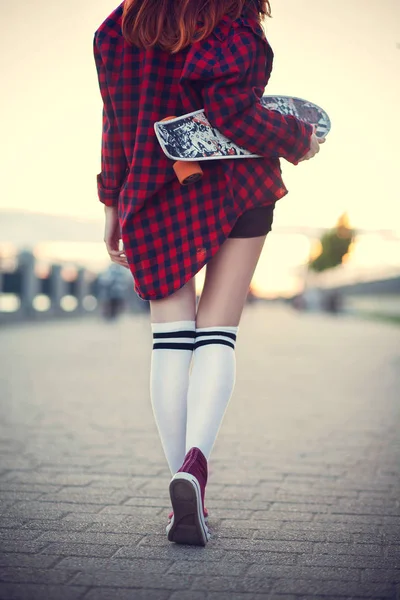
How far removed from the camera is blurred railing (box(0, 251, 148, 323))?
23.0 metres

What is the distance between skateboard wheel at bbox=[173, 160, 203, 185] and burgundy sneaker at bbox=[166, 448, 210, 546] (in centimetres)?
83

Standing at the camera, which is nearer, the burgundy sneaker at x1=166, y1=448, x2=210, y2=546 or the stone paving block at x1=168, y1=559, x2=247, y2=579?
the stone paving block at x1=168, y1=559, x2=247, y2=579

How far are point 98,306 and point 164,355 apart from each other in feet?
107

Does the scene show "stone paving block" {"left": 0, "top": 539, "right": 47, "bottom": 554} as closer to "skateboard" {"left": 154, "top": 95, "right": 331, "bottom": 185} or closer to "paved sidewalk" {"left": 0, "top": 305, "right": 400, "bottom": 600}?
"paved sidewalk" {"left": 0, "top": 305, "right": 400, "bottom": 600}

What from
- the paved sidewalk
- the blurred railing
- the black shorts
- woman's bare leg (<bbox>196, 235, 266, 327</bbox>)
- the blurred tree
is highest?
the black shorts

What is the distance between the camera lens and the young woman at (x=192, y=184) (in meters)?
2.57

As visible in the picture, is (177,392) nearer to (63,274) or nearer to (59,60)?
(59,60)

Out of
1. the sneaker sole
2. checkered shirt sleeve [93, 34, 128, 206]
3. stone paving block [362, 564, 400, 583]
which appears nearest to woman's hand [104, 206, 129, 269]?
checkered shirt sleeve [93, 34, 128, 206]

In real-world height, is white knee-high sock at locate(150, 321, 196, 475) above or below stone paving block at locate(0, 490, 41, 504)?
above

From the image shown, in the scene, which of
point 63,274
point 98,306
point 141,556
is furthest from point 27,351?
point 98,306

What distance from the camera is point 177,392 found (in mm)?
2729

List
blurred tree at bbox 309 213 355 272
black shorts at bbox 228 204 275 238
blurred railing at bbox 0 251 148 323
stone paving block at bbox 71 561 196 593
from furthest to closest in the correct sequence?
blurred tree at bbox 309 213 355 272 < blurred railing at bbox 0 251 148 323 < black shorts at bbox 228 204 275 238 < stone paving block at bbox 71 561 196 593

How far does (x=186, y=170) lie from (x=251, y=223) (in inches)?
11.6

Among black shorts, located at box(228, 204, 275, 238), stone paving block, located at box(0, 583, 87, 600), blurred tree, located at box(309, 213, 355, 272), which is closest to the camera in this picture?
stone paving block, located at box(0, 583, 87, 600)
